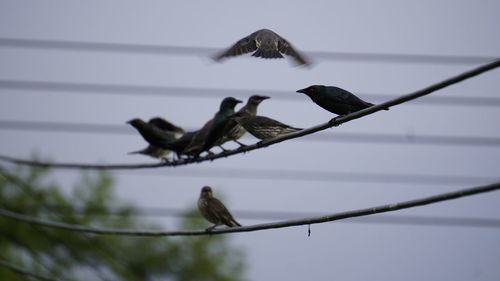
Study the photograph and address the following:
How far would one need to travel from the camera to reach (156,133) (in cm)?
1203

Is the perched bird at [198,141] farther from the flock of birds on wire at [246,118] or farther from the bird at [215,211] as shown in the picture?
the bird at [215,211]

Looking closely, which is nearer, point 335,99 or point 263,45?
point 335,99

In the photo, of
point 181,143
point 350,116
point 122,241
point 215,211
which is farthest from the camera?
point 122,241

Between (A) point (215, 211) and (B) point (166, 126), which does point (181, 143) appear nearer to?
(B) point (166, 126)

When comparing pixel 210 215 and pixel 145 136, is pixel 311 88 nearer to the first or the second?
pixel 210 215

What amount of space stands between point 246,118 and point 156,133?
3658 mm

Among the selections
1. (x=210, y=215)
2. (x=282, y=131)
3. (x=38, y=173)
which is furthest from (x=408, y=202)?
(x=38, y=173)

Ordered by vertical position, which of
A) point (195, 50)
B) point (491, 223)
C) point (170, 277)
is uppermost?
point (195, 50)

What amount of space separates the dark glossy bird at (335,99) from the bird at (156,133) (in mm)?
4849

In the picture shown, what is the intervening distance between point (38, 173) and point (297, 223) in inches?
756

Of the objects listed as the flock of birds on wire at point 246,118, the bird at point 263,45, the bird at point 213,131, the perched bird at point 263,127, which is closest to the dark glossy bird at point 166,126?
the flock of birds on wire at point 246,118

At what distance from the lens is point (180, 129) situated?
41.6 feet

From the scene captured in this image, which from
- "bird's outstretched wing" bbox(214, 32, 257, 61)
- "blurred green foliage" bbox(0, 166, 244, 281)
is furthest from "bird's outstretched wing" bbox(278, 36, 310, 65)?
"blurred green foliage" bbox(0, 166, 244, 281)

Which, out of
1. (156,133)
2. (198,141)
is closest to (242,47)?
(198,141)
